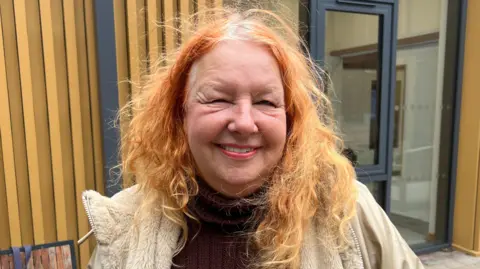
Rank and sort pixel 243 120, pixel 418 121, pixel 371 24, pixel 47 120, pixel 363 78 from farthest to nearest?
pixel 418 121
pixel 363 78
pixel 371 24
pixel 47 120
pixel 243 120

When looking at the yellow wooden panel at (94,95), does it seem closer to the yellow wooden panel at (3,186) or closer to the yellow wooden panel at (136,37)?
the yellow wooden panel at (136,37)

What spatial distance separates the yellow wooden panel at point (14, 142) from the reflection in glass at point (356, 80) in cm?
237

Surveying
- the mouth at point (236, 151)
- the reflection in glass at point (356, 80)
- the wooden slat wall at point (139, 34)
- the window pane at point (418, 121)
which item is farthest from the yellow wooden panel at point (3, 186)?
the window pane at point (418, 121)

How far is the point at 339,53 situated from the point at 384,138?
2.87 feet

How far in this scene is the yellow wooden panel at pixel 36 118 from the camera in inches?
101

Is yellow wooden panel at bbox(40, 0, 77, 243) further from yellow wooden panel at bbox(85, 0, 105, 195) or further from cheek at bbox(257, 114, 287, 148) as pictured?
cheek at bbox(257, 114, 287, 148)

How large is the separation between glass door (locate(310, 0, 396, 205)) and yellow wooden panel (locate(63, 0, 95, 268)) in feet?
6.05

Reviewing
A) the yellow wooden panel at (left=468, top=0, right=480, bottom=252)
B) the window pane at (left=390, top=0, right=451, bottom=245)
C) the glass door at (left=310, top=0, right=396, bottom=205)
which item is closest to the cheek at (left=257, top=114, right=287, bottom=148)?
the glass door at (left=310, top=0, right=396, bottom=205)

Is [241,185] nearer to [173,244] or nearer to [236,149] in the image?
[236,149]

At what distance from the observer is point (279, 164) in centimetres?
129

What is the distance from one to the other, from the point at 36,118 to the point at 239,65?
6.53 ft

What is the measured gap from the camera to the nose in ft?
3.70

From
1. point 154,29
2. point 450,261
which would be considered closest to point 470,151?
point 450,261

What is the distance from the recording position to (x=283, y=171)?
1278 millimetres
